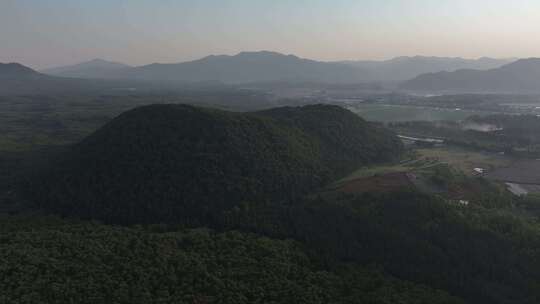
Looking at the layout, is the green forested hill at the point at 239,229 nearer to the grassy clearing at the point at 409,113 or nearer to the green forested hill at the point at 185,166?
the green forested hill at the point at 185,166

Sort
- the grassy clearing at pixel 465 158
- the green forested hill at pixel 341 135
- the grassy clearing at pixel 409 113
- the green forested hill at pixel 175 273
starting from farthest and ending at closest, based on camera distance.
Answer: the grassy clearing at pixel 409 113 → the grassy clearing at pixel 465 158 → the green forested hill at pixel 341 135 → the green forested hill at pixel 175 273

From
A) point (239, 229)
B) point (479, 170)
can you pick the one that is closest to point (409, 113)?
point (479, 170)

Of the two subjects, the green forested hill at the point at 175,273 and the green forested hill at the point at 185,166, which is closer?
the green forested hill at the point at 175,273

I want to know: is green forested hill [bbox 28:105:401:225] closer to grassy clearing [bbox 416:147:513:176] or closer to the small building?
grassy clearing [bbox 416:147:513:176]

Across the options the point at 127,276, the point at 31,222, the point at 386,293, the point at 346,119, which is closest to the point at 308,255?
the point at 386,293

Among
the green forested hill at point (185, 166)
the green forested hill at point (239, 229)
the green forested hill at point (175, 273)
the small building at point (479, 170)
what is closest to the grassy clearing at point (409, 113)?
the small building at point (479, 170)

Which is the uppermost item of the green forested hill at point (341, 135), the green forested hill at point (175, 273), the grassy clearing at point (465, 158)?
the green forested hill at point (341, 135)

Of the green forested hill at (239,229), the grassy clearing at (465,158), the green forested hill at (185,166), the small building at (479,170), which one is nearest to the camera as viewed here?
the green forested hill at (239,229)

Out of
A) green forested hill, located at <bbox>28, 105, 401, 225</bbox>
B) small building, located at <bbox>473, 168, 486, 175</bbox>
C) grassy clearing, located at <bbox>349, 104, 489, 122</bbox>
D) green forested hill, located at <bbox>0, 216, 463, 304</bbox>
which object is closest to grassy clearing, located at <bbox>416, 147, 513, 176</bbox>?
small building, located at <bbox>473, 168, 486, 175</bbox>

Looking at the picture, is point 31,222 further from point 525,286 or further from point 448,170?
point 448,170
